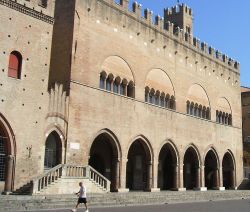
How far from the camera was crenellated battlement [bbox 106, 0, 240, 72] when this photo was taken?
942 inches

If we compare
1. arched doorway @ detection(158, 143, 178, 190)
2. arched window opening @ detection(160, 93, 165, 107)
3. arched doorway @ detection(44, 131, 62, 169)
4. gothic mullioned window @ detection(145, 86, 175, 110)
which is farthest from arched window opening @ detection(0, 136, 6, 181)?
A: arched doorway @ detection(158, 143, 178, 190)

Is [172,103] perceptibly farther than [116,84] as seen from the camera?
Yes

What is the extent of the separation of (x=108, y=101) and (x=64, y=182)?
225 inches

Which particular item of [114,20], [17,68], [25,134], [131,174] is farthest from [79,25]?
[131,174]

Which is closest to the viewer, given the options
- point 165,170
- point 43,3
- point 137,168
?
point 43,3

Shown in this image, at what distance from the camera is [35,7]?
17344 millimetres

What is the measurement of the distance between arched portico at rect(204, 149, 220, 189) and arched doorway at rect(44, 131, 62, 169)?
14822mm

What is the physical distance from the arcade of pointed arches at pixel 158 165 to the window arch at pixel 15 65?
19.5 feet

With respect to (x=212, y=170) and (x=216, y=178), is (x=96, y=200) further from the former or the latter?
(x=212, y=170)

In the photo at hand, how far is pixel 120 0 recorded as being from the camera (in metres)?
23.2

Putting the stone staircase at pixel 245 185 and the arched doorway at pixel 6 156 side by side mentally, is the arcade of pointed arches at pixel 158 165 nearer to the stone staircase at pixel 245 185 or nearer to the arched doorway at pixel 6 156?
the stone staircase at pixel 245 185

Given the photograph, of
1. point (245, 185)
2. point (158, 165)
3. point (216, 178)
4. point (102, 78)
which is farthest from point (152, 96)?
point (245, 185)

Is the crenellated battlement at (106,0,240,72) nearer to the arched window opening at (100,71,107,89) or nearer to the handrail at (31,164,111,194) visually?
the arched window opening at (100,71,107,89)

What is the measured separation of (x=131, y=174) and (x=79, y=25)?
10571 mm
